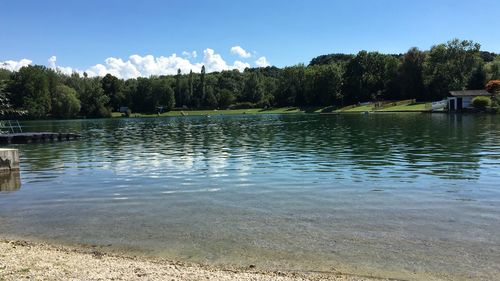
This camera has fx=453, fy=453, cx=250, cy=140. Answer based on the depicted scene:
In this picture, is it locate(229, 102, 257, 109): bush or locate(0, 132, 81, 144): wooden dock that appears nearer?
locate(0, 132, 81, 144): wooden dock

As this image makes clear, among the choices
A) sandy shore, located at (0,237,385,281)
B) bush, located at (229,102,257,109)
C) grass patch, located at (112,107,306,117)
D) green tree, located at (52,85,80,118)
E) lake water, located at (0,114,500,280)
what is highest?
green tree, located at (52,85,80,118)

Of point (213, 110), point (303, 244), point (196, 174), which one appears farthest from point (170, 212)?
point (213, 110)

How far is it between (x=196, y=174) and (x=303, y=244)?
1337 cm

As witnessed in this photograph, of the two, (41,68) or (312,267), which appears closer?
(312,267)

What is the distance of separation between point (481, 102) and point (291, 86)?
85.6 metres

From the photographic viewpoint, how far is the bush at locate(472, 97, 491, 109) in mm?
97312

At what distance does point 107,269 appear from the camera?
9.42 m

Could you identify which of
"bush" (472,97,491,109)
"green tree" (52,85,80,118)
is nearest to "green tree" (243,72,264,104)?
"green tree" (52,85,80,118)

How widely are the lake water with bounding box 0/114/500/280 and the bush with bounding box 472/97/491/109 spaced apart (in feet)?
250

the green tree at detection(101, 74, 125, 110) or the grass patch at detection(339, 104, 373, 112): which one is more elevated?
the green tree at detection(101, 74, 125, 110)

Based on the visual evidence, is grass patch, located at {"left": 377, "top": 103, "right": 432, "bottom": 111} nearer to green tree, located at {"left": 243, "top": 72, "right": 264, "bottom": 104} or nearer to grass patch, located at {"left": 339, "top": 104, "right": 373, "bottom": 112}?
grass patch, located at {"left": 339, "top": 104, "right": 373, "bottom": 112}

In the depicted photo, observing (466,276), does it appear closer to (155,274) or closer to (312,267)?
(312,267)

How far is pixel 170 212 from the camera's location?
15883 mm

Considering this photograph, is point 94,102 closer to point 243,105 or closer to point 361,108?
point 243,105
